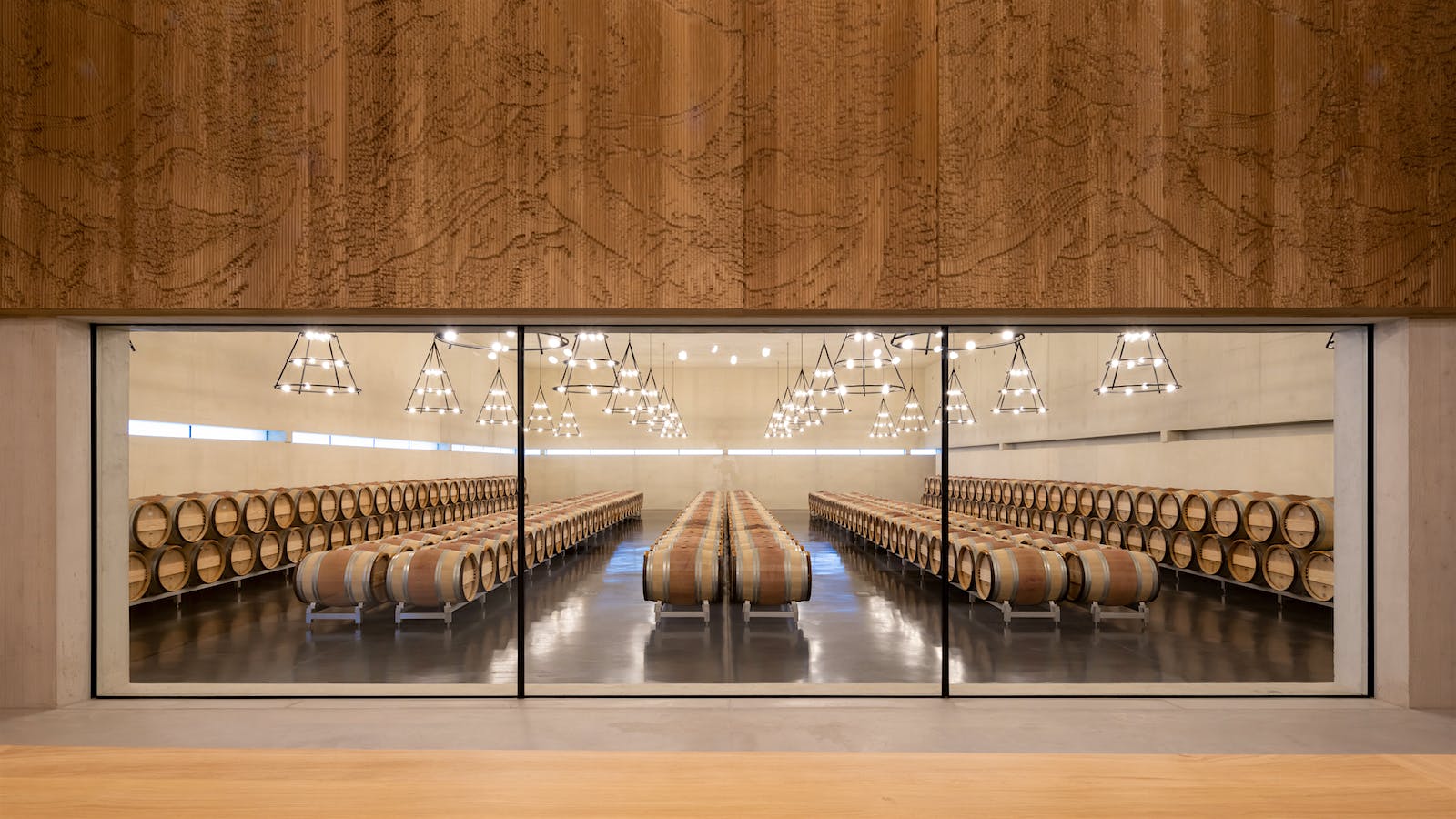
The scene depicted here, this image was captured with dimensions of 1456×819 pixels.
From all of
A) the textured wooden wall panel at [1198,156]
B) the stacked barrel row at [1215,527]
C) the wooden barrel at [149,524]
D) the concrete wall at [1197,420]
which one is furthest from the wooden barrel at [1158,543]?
the wooden barrel at [149,524]

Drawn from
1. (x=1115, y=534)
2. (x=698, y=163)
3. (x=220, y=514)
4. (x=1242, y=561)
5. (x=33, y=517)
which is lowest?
(x=1115, y=534)

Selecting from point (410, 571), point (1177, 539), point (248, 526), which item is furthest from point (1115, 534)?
point (248, 526)

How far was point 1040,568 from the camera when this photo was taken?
7.11m

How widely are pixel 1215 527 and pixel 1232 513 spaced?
0.33 m

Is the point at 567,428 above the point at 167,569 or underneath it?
above

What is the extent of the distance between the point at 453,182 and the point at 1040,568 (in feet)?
19.8

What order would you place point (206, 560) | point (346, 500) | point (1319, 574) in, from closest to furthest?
point (1319, 574)
point (206, 560)
point (346, 500)

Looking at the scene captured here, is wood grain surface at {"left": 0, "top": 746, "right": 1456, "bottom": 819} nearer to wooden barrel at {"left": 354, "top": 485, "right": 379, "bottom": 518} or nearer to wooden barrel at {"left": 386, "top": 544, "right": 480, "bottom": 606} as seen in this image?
wooden barrel at {"left": 386, "top": 544, "right": 480, "bottom": 606}

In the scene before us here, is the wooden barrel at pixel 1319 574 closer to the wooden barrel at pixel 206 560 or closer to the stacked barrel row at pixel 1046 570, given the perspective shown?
the stacked barrel row at pixel 1046 570

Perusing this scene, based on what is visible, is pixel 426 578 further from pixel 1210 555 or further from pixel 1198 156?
pixel 1210 555

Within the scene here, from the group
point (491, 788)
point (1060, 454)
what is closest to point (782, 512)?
point (1060, 454)

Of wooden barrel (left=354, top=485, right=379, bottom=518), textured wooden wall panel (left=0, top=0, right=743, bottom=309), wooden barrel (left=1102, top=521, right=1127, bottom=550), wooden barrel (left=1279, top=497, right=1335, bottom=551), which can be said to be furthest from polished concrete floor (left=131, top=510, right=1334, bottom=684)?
textured wooden wall panel (left=0, top=0, right=743, bottom=309)

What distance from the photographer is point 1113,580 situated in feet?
23.2

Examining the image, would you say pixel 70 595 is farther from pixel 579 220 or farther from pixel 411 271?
pixel 579 220
